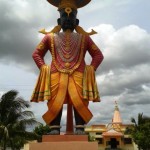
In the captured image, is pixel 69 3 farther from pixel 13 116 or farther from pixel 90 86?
pixel 13 116

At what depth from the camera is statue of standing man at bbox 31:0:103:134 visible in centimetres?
959

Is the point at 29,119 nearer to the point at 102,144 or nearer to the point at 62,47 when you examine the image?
the point at 62,47

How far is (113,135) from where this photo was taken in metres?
33.4

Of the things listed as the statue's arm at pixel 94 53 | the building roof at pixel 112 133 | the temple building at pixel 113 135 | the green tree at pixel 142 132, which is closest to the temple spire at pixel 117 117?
the temple building at pixel 113 135

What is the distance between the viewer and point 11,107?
1408 cm

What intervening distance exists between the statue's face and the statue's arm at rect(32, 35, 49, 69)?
0.72 metres

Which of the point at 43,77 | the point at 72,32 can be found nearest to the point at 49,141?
the point at 43,77

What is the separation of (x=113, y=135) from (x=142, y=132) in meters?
7.84

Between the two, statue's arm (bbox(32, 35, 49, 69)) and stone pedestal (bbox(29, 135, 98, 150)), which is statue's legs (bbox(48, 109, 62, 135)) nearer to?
stone pedestal (bbox(29, 135, 98, 150))

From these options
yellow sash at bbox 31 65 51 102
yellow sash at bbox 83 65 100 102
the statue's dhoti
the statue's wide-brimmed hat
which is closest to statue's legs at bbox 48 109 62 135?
the statue's dhoti

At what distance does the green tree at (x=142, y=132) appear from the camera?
2564 centimetres

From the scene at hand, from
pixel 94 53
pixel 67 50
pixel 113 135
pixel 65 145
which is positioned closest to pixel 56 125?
pixel 65 145

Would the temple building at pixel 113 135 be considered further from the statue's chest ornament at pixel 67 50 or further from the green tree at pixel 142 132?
the statue's chest ornament at pixel 67 50

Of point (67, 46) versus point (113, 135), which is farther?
point (113, 135)
